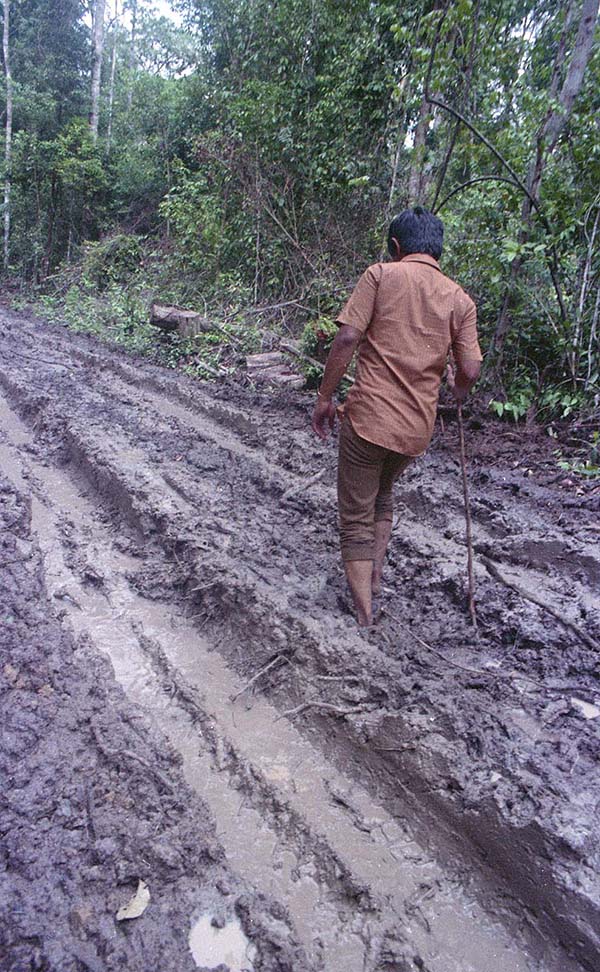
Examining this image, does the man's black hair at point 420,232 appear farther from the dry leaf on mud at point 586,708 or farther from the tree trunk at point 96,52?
the tree trunk at point 96,52

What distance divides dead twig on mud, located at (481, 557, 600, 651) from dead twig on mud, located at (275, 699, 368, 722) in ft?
4.24

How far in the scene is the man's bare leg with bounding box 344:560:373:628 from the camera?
3266 millimetres

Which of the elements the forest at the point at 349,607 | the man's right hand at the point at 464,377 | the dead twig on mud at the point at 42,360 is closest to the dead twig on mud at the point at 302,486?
the forest at the point at 349,607

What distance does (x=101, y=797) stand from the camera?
2.29 metres

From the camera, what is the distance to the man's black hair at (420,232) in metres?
2.94

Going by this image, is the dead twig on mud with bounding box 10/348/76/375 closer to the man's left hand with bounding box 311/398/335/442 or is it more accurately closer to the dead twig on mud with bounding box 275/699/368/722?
the man's left hand with bounding box 311/398/335/442

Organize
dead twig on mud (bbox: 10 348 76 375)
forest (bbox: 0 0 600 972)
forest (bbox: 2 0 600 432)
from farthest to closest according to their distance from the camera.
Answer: dead twig on mud (bbox: 10 348 76 375) → forest (bbox: 2 0 600 432) → forest (bbox: 0 0 600 972)

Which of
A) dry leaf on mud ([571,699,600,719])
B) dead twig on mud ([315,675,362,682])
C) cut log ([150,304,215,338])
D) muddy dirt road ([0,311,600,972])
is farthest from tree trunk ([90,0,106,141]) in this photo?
dry leaf on mud ([571,699,600,719])

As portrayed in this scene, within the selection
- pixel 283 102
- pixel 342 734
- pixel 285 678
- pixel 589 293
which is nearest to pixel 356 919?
pixel 342 734

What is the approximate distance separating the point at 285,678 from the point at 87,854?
1193 millimetres

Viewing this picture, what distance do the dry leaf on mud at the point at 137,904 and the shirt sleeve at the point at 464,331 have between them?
253 centimetres

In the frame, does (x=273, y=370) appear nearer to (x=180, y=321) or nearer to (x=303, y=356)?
(x=303, y=356)

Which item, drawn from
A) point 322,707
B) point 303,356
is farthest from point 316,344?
point 322,707

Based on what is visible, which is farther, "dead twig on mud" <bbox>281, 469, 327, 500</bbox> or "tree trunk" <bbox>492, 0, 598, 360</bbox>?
"tree trunk" <bbox>492, 0, 598, 360</bbox>
